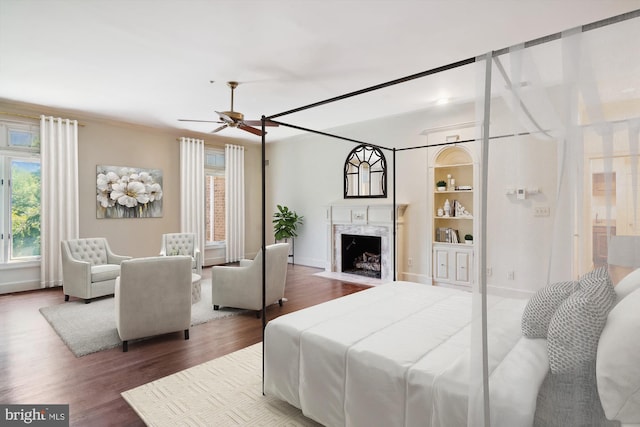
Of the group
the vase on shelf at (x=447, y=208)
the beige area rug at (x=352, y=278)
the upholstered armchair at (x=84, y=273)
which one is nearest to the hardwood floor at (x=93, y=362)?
the upholstered armchair at (x=84, y=273)

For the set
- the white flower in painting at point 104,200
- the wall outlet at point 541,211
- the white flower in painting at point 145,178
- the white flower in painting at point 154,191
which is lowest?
the wall outlet at point 541,211

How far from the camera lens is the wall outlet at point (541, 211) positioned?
3.87 ft

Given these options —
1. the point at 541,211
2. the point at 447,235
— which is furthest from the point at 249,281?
the point at 541,211

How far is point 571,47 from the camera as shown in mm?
1134

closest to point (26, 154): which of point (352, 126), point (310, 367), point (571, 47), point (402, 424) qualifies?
point (352, 126)

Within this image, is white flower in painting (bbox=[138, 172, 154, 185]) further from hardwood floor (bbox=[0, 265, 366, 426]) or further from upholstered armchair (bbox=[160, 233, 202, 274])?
hardwood floor (bbox=[0, 265, 366, 426])

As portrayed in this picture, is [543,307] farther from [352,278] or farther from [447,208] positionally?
[352,278]

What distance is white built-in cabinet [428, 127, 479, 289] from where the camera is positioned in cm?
505

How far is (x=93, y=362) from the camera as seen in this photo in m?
2.78

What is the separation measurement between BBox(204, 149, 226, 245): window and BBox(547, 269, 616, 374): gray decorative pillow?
717 centimetres

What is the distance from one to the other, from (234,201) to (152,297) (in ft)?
15.7

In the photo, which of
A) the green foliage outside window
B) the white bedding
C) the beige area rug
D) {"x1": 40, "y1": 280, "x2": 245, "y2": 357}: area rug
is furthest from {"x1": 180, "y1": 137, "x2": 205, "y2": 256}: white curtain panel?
the white bedding

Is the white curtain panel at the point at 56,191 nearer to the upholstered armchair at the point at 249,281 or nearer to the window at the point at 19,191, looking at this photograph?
the window at the point at 19,191

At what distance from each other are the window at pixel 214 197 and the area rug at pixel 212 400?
5250 mm
